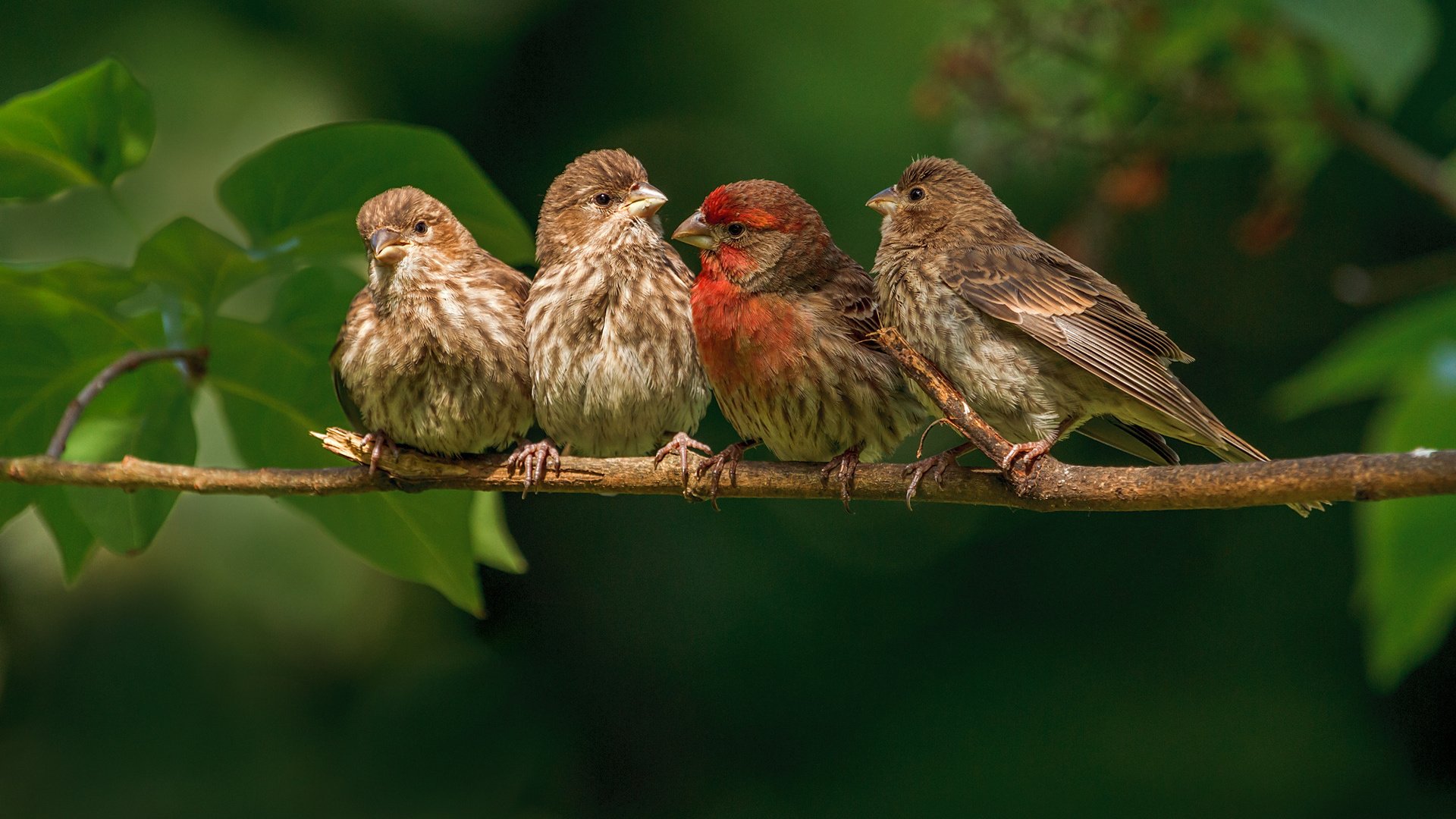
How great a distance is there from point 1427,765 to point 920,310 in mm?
6341

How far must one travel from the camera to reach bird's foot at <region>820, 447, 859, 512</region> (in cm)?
267

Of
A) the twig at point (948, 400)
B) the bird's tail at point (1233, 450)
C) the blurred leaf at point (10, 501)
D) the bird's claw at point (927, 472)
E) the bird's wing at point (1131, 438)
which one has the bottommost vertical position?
the blurred leaf at point (10, 501)

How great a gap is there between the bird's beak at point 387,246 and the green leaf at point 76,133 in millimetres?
504

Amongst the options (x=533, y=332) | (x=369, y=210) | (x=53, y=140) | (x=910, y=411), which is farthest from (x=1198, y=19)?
(x=53, y=140)

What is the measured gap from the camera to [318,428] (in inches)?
124

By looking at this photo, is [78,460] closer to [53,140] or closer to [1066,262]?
[53,140]

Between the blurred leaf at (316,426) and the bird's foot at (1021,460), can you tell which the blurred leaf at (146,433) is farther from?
the bird's foot at (1021,460)

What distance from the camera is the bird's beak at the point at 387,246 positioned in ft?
10.3

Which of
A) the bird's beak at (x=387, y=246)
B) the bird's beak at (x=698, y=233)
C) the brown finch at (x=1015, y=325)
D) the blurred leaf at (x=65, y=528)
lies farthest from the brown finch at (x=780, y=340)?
the blurred leaf at (x=65, y=528)

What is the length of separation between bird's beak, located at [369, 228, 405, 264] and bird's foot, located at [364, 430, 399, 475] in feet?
1.34

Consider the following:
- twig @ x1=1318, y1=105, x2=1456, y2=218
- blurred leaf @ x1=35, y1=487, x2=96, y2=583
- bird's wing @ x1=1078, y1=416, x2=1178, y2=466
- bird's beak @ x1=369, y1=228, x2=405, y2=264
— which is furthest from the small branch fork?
twig @ x1=1318, y1=105, x2=1456, y2=218

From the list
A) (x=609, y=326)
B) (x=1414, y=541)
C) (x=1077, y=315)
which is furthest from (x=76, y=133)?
(x=1414, y=541)

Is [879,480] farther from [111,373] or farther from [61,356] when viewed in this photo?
[61,356]

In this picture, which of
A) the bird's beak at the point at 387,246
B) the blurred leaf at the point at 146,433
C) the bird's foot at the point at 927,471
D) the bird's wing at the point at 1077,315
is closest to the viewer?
the bird's foot at the point at 927,471
